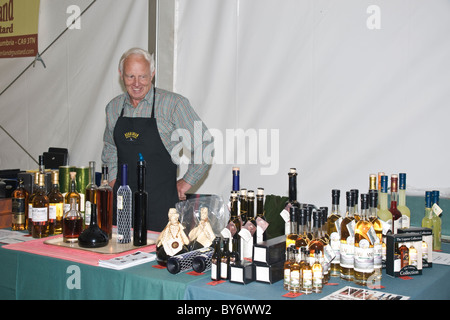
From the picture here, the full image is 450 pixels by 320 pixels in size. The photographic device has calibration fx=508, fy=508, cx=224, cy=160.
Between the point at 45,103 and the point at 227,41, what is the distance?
210 centimetres

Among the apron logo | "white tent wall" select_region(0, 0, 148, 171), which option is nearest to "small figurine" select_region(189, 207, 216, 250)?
the apron logo

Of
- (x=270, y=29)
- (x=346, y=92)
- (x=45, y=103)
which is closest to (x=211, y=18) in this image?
(x=270, y=29)

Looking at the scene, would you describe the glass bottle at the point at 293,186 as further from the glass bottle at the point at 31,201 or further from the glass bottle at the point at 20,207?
the glass bottle at the point at 20,207

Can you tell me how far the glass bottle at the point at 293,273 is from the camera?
1558 mm

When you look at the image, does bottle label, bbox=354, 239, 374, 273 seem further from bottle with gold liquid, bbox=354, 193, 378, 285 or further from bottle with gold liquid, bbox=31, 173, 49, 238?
bottle with gold liquid, bbox=31, 173, 49, 238

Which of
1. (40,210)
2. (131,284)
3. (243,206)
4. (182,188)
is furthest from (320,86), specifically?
(131,284)

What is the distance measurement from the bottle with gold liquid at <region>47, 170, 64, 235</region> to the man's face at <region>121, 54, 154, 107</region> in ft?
3.21

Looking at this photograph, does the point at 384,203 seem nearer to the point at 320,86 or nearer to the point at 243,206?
the point at 243,206

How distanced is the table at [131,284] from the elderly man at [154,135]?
109 centimetres

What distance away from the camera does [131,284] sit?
1739mm

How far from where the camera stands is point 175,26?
3.95 meters
